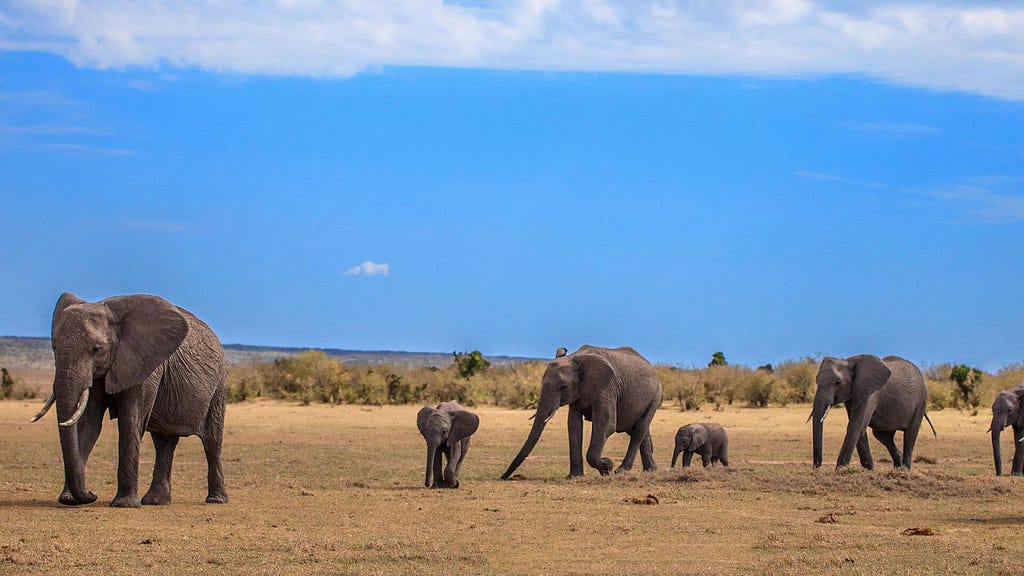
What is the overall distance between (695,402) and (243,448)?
63.3 feet

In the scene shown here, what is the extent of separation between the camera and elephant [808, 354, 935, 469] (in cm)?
2295

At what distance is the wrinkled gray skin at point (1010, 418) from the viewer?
23828 mm

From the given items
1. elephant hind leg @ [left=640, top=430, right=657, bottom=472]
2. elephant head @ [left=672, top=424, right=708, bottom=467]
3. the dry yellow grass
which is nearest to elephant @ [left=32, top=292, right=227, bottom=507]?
the dry yellow grass

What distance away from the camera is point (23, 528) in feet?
44.5

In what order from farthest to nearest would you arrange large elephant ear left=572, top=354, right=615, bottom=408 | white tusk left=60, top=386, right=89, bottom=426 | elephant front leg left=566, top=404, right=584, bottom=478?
large elephant ear left=572, top=354, right=615, bottom=408 < elephant front leg left=566, top=404, right=584, bottom=478 < white tusk left=60, top=386, right=89, bottom=426

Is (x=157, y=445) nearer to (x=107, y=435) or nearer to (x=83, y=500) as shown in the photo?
(x=83, y=500)

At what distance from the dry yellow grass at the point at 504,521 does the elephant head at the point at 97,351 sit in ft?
2.54

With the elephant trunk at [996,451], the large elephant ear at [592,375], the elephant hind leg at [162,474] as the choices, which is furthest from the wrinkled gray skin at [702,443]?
the elephant hind leg at [162,474]

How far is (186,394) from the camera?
16.2 m

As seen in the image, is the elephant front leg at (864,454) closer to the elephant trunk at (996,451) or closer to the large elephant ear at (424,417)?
the elephant trunk at (996,451)

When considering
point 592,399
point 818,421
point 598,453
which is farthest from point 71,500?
point 818,421

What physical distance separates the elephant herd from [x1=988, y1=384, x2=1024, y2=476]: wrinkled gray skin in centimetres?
53

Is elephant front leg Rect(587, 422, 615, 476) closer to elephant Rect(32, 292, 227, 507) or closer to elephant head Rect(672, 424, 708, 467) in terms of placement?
elephant head Rect(672, 424, 708, 467)

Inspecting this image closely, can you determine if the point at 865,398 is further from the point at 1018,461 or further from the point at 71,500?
the point at 71,500
